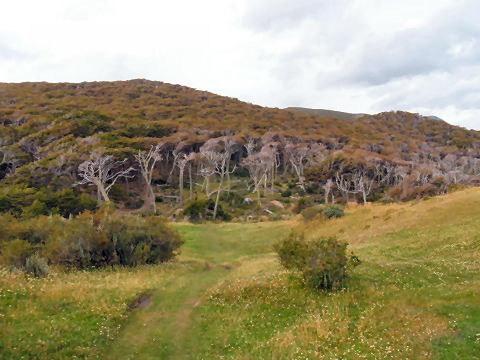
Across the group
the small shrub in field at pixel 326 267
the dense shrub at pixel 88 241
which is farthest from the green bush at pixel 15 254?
the small shrub in field at pixel 326 267

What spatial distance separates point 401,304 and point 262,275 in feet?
20.4

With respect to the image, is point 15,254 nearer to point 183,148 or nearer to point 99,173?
point 99,173

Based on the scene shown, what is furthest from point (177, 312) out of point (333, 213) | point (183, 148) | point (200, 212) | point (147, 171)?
point (183, 148)

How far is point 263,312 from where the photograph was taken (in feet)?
35.0

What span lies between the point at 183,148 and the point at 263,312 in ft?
195

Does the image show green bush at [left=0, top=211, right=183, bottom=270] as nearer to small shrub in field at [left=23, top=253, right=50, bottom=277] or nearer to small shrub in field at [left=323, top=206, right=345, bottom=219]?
small shrub in field at [left=23, top=253, right=50, bottom=277]

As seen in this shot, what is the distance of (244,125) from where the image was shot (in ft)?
292

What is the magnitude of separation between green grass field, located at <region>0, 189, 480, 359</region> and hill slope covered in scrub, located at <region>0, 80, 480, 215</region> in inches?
1003

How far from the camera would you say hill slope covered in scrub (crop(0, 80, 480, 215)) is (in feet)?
150

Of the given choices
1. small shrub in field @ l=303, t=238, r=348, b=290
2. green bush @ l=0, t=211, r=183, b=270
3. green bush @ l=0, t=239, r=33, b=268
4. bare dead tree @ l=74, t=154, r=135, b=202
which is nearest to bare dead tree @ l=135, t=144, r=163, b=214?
bare dead tree @ l=74, t=154, r=135, b=202

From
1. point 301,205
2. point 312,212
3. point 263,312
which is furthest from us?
point 301,205

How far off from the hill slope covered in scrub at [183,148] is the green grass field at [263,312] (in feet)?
83.6

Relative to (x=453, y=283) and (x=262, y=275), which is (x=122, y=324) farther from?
(x=453, y=283)

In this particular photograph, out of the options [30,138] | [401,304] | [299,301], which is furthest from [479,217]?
[30,138]
